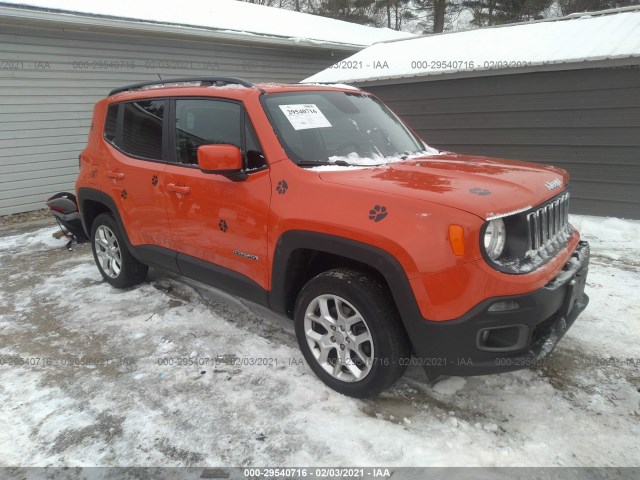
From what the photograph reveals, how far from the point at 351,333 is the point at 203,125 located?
1950mm

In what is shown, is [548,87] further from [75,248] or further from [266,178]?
[75,248]

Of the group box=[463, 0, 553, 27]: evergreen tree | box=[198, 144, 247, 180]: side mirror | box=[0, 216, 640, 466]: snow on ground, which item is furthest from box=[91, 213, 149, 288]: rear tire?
box=[463, 0, 553, 27]: evergreen tree

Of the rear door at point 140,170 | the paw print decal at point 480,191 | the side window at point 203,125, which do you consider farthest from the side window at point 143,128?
the paw print decal at point 480,191

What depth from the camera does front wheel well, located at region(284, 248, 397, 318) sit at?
286 centimetres

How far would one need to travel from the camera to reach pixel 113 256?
473 cm

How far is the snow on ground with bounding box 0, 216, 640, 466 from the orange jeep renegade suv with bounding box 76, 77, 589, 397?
32 cm

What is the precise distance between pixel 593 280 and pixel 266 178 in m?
3.57

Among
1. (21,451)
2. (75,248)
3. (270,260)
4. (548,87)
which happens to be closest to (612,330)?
(270,260)

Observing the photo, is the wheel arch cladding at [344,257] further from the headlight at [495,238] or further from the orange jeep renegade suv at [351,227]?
the headlight at [495,238]

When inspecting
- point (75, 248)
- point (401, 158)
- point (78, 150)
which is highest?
point (401, 158)

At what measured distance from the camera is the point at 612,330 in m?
3.55

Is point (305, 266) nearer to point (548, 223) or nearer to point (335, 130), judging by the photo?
point (335, 130)

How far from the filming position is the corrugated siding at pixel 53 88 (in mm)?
8164

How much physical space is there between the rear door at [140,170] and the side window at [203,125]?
0.22 metres
